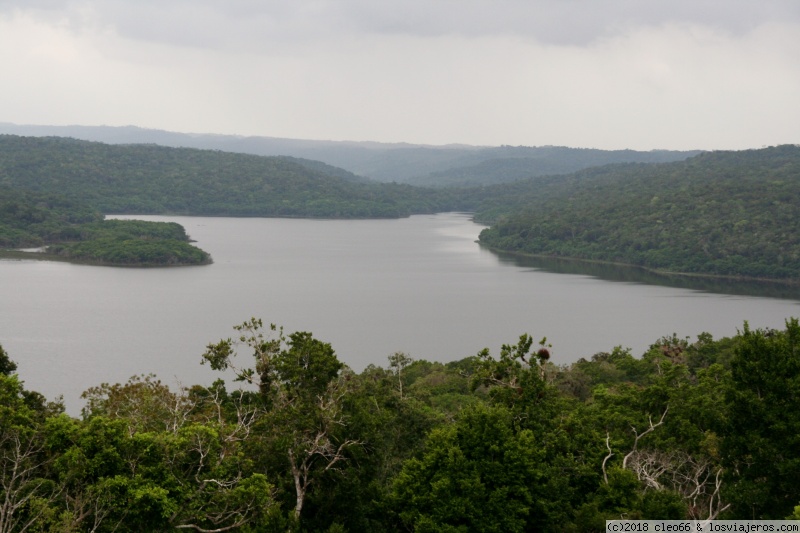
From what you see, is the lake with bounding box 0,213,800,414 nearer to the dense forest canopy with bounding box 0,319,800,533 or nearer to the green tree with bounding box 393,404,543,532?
the dense forest canopy with bounding box 0,319,800,533

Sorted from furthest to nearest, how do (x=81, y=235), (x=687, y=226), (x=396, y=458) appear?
(x=687, y=226) → (x=81, y=235) → (x=396, y=458)

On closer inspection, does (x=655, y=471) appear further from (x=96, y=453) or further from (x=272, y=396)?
(x=96, y=453)

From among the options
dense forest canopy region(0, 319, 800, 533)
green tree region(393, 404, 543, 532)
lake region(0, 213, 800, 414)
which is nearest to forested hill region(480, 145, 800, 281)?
lake region(0, 213, 800, 414)

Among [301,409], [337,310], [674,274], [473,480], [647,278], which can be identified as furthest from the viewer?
[674,274]

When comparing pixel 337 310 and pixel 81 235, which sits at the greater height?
pixel 337 310

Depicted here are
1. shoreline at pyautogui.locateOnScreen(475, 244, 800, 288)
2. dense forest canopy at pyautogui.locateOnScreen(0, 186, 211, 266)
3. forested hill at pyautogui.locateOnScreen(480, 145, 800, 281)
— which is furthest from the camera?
forested hill at pyautogui.locateOnScreen(480, 145, 800, 281)

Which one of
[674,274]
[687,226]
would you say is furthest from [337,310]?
[687,226]

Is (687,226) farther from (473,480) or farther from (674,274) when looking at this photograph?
(473,480)

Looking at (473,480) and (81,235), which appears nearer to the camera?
(473,480)
